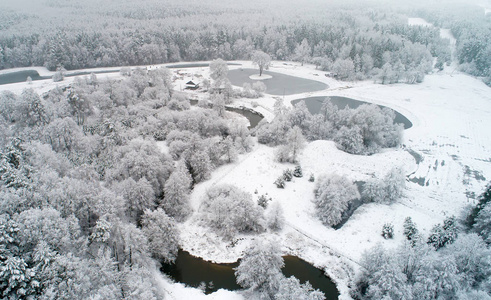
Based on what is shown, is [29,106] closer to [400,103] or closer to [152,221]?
[152,221]

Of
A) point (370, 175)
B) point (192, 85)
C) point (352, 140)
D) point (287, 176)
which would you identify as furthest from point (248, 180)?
point (192, 85)

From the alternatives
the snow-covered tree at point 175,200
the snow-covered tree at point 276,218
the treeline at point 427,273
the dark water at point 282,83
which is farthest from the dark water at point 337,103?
the treeline at point 427,273

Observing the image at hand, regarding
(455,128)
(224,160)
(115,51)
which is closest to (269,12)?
(115,51)

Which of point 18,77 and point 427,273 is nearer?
point 427,273

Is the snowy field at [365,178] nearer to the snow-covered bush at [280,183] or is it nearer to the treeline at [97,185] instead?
the snow-covered bush at [280,183]

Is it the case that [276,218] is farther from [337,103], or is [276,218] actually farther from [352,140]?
[337,103]
